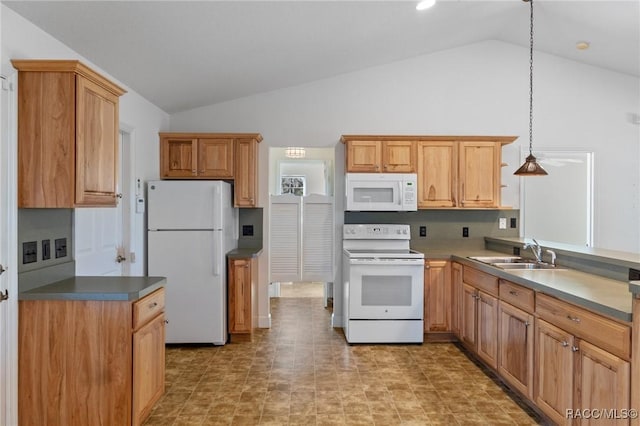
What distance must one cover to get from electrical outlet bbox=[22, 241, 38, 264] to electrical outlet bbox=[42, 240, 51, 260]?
6 centimetres

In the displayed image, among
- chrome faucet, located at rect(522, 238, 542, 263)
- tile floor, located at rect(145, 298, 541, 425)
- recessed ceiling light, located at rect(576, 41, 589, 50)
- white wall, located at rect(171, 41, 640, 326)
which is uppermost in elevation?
recessed ceiling light, located at rect(576, 41, 589, 50)

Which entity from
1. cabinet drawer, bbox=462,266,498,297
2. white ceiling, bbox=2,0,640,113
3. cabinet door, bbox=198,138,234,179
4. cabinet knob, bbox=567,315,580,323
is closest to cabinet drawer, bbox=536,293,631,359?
cabinet knob, bbox=567,315,580,323

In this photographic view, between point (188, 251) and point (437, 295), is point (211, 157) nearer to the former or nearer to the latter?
point (188, 251)

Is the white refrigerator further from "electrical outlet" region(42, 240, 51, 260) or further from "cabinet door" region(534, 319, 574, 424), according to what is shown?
"cabinet door" region(534, 319, 574, 424)

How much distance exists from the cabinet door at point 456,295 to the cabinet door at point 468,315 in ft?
0.25

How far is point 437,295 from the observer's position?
4.24 metres

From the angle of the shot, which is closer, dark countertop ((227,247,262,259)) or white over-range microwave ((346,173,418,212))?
dark countertop ((227,247,262,259))

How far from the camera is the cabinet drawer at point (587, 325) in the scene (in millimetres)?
1886

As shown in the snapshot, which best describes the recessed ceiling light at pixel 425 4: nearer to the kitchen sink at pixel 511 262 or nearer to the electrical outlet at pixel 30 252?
the kitchen sink at pixel 511 262

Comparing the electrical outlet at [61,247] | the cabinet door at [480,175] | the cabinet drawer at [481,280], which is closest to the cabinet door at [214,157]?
the electrical outlet at [61,247]

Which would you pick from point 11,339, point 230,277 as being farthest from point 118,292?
point 230,277

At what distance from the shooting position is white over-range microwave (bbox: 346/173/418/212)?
14.4ft

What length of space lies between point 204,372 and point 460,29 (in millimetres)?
3977

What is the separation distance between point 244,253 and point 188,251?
1.79ft
